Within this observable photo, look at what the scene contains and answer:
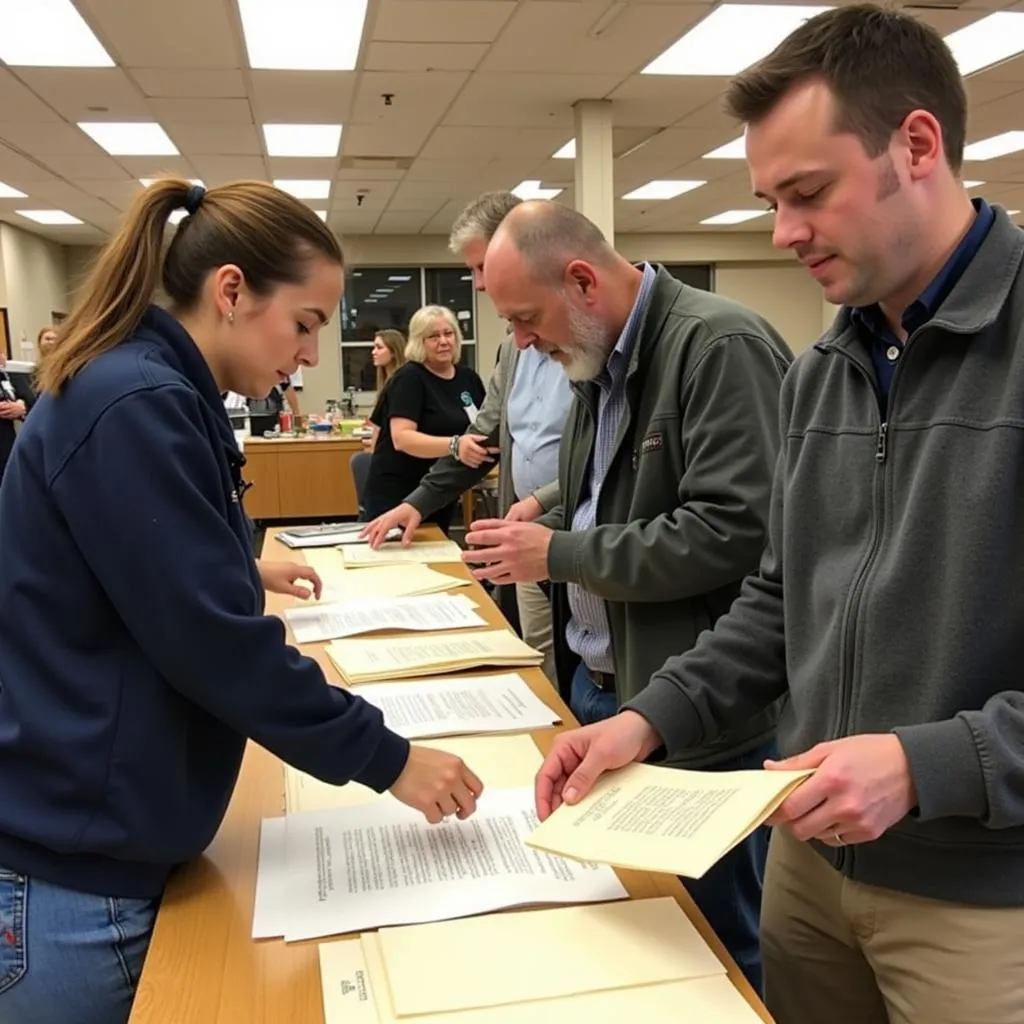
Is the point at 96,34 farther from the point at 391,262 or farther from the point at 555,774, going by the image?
the point at 391,262

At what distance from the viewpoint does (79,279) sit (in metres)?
1.12

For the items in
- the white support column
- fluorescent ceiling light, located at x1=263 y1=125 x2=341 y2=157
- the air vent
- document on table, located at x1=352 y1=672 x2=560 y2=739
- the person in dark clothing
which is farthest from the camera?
the air vent

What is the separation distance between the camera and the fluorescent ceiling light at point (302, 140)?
261 inches

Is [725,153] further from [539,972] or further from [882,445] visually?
[539,972]

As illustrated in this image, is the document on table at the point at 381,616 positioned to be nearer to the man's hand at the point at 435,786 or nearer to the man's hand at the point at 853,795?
the man's hand at the point at 435,786

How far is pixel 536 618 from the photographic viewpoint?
286cm

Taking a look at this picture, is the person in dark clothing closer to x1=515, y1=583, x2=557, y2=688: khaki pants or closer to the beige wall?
x1=515, y1=583, x2=557, y2=688: khaki pants

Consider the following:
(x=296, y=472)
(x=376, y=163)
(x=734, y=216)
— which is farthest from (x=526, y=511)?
(x=734, y=216)

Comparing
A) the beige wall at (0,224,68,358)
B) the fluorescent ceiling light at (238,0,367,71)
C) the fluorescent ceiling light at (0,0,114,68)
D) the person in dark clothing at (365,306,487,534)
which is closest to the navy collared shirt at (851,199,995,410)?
the person in dark clothing at (365,306,487,534)

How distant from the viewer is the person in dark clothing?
3.33 m

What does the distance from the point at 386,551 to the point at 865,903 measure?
1.80 metres

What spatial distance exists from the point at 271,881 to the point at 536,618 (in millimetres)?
1868

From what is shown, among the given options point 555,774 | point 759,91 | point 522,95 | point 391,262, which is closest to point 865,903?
point 555,774

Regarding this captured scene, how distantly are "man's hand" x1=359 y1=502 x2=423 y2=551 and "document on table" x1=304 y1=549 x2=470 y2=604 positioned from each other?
0.50 ft
